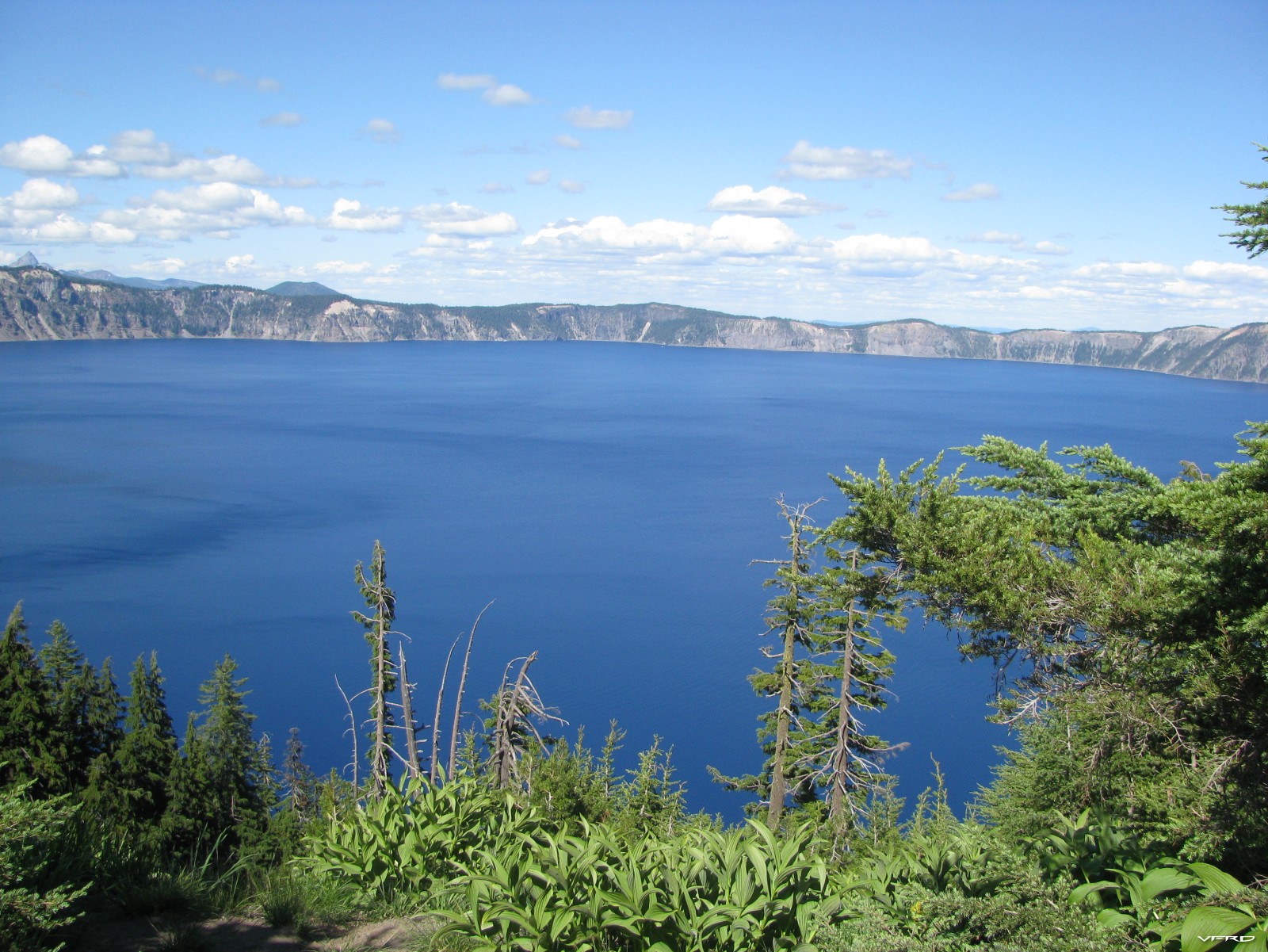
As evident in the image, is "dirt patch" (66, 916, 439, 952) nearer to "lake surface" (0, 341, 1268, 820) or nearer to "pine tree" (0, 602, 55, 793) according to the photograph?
"pine tree" (0, 602, 55, 793)

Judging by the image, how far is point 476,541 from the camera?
4691 cm

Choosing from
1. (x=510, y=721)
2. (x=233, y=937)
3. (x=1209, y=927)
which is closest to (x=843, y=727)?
(x=510, y=721)

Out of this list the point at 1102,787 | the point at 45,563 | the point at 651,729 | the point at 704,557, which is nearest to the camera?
the point at 1102,787

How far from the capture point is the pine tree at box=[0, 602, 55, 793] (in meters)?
17.8

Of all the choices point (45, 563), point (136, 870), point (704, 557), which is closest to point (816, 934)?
point (136, 870)

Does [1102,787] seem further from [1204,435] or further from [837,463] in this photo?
[1204,435]

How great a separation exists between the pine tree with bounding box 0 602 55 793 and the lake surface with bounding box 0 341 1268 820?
8.73 m

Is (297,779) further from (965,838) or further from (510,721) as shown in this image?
(965,838)

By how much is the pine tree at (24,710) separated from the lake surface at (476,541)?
873 centimetres

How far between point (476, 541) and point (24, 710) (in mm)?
28979

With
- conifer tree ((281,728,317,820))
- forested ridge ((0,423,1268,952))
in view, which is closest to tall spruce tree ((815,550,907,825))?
forested ridge ((0,423,1268,952))

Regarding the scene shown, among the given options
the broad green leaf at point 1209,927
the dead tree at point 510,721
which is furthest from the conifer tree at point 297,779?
the broad green leaf at point 1209,927

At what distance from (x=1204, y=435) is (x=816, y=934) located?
108857 millimetres

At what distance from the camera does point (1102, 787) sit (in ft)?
29.2
